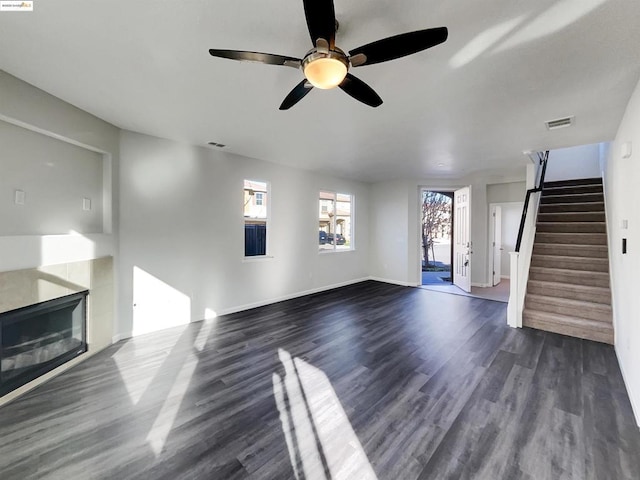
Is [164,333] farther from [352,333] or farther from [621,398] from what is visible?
[621,398]

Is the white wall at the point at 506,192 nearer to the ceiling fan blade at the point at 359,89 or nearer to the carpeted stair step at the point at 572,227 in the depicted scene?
the carpeted stair step at the point at 572,227

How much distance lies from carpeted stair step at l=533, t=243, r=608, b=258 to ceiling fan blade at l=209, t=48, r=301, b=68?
202 inches

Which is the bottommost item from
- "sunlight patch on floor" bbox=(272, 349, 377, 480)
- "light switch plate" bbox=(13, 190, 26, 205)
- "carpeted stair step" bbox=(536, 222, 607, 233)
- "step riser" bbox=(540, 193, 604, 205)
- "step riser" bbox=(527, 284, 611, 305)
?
"sunlight patch on floor" bbox=(272, 349, 377, 480)

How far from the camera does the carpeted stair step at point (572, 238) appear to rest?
4.38 m

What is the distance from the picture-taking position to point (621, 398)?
2.25 metres

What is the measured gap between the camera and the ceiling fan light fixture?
1489mm

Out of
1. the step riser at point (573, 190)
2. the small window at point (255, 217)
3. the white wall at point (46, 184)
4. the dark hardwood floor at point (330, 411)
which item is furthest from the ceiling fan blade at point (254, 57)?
the step riser at point (573, 190)

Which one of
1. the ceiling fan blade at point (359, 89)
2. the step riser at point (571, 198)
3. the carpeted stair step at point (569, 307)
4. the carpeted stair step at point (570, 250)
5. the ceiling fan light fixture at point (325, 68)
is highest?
the ceiling fan blade at point (359, 89)

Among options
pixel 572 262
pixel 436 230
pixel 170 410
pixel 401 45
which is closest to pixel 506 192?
pixel 572 262

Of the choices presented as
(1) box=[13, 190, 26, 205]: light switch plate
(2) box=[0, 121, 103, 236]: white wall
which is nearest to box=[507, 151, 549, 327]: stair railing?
(2) box=[0, 121, 103, 236]: white wall

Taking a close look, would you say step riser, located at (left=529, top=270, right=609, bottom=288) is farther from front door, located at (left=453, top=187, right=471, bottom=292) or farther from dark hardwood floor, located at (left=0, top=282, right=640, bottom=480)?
front door, located at (left=453, top=187, right=471, bottom=292)

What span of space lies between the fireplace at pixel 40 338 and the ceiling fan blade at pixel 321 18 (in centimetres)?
316

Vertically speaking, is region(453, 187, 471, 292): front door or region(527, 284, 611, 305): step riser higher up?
region(453, 187, 471, 292): front door

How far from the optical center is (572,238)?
4605 millimetres
